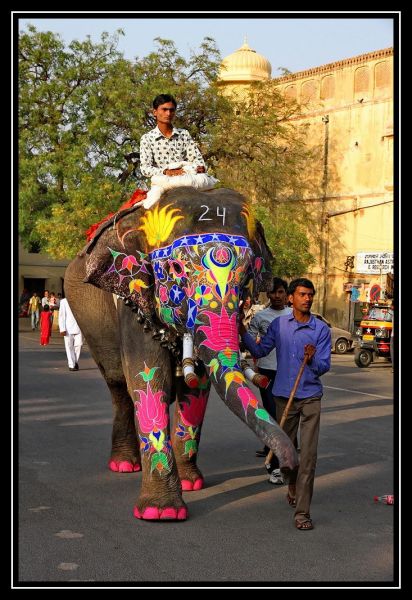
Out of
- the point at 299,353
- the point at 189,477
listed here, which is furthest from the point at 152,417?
the point at 299,353

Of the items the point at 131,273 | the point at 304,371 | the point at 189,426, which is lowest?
the point at 189,426

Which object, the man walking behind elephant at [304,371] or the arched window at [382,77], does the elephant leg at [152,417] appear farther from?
the arched window at [382,77]

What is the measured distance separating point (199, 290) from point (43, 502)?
205 centimetres

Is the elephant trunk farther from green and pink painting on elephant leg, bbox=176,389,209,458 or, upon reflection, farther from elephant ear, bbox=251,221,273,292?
green and pink painting on elephant leg, bbox=176,389,209,458

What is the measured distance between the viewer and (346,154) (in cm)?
3569

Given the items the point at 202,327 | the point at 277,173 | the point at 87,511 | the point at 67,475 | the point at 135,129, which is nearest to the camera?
the point at 202,327

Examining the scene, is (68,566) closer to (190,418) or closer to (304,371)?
(304,371)

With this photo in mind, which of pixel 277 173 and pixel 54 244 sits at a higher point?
pixel 277 173

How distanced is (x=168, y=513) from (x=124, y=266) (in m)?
1.88

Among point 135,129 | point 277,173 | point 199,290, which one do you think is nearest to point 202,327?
point 199,290

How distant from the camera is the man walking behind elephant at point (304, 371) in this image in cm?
601
